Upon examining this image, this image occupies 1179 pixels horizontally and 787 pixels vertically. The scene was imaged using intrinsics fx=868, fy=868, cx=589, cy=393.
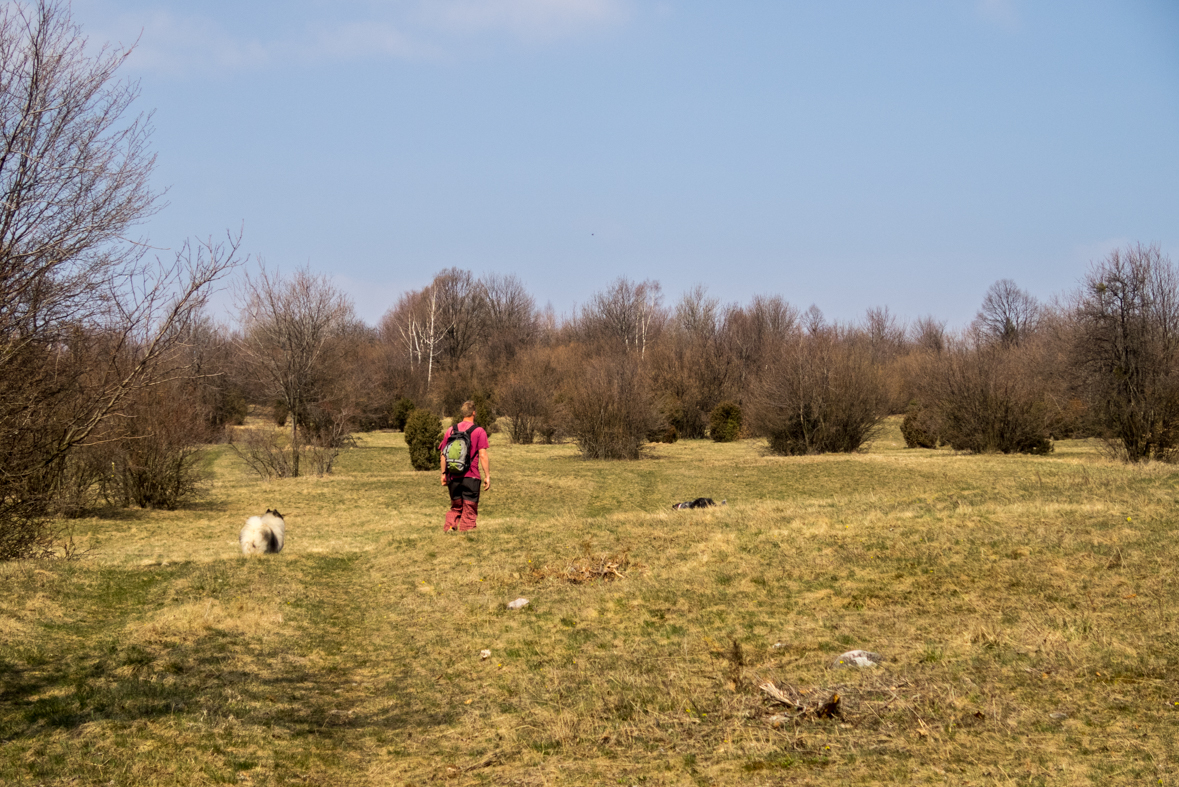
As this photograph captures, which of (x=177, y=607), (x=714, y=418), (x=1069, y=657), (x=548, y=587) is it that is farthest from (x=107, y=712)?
(x=714, y=418)

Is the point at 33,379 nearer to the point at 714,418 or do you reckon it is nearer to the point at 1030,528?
the point at 1030,528

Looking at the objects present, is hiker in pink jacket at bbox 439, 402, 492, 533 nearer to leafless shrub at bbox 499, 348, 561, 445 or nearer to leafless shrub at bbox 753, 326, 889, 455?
leafless shrub at bbox 753, 326, 889, 455

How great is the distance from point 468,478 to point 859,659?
689cm

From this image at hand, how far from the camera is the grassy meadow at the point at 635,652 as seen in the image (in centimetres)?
439

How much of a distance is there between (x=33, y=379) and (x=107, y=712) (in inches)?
→ 82.5

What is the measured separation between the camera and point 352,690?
6211 millimetres

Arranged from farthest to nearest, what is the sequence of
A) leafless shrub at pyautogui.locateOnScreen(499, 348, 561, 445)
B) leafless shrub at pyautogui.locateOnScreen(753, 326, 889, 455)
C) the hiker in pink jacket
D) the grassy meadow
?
leafless shrub at pyautogui.locateOnScreen(499, 348, 561, 445) → leafless shrub at pyautogui.locateOnScreen(753, 326, 889, 455) → the hiker in pink jacket → the grassy meadow

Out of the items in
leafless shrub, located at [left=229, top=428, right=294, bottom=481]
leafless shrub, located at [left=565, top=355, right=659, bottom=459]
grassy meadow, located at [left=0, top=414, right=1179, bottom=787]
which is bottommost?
grassy meadow, located at [left=0, top=414, right=1179, bottom=787]

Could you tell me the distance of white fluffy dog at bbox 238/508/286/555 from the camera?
1136 centimetres

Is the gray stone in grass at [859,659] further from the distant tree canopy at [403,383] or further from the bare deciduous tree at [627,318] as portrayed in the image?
the bare deciduous tree at [627,318]

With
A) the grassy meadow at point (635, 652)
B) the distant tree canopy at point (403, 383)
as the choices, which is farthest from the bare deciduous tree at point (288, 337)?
the grassy meadow at point (635, 652)

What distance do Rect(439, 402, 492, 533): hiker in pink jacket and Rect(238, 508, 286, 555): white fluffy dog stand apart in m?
2.27

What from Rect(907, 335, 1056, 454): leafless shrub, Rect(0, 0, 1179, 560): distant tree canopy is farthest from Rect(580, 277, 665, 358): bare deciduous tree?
Rect(907, 335, 1056, 454): leafless shrub

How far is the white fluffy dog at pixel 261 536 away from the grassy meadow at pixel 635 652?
41cm
